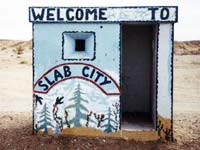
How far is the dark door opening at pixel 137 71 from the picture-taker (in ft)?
32.5

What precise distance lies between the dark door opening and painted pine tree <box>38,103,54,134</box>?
6.53 feet

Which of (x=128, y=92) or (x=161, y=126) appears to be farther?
(x=128, y=92)

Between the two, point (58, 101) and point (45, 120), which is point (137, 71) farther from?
point (45, 120)

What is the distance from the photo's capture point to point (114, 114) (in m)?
8.23

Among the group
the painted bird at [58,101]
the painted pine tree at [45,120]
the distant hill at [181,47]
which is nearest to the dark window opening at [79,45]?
the painted bird at [58,101]

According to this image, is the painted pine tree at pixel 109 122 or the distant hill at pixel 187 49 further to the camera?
the distant hill at pixel 187 49

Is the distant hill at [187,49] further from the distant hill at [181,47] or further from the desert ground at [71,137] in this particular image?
the desert ground at [71,137]

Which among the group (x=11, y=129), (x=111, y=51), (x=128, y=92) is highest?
(x=111, y=51)

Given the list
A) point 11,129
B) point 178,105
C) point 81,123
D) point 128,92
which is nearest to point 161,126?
point 81,123

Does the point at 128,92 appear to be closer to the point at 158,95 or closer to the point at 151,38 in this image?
the point at 151,38

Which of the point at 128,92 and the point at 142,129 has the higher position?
the point at 128,92

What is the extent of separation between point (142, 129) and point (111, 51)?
164cm

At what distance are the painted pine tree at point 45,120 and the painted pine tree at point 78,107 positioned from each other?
0.42 metres

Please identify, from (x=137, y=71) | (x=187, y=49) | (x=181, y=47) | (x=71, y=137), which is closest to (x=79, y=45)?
(x=71, y=137)
